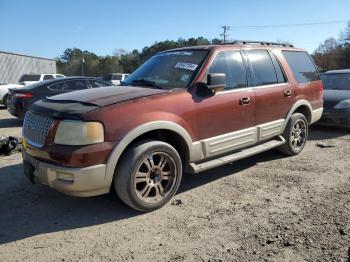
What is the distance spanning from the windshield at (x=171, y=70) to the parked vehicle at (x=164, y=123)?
2 cm

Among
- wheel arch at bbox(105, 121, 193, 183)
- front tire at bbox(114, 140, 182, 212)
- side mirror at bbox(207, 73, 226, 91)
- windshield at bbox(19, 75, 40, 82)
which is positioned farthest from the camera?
windshield at bbox(19, 75, 40, 82)

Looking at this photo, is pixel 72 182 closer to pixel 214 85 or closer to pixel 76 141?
pixel 76 141

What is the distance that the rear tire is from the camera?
6.29 m

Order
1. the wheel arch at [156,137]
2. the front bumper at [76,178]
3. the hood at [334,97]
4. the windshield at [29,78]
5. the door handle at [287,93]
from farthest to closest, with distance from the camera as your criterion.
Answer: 1. the windshield at [29,78]
2. the hood at [334,97]
3. the door handle at [287,93]
4. the wheel arch at [156,137]
5. the front bumper at [76,178]

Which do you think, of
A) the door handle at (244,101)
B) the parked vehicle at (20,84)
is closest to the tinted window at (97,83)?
the parked vehicle at (20,84)

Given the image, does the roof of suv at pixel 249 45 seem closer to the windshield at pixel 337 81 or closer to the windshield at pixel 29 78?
the windshield at pixel 337 81

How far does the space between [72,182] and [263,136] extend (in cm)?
305

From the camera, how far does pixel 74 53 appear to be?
108750mm

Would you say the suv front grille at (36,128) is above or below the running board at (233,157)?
above

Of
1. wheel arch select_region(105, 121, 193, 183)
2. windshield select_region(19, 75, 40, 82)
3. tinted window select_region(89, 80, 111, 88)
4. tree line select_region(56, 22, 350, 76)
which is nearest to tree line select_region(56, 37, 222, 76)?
tree line select_region(56, 22, 350, 76)

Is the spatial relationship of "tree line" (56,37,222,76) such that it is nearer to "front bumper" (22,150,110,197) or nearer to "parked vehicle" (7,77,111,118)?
"parked vehicle" (7,77,111,118)

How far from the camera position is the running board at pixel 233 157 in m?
4.68

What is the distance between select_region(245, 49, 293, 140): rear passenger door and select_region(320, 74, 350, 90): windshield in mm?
4254

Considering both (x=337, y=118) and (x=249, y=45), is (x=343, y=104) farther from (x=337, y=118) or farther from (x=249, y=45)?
(x=249, y=45)
